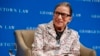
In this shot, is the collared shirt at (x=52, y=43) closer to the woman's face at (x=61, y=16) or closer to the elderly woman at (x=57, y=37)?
the elderly woman at (x=57, y=37)

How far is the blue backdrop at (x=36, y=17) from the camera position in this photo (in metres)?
3.85

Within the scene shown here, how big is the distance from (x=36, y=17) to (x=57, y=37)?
126cm

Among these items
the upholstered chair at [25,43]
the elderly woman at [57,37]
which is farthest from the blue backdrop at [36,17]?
the elderly woman at [57,37]

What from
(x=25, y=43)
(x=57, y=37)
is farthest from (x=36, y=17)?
(x=57, y=37)

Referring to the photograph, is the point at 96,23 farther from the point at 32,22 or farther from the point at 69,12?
the point at 69,12

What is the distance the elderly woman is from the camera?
2666 mm

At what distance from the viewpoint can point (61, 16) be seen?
2693 millimetres

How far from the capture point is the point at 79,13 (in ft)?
13.7

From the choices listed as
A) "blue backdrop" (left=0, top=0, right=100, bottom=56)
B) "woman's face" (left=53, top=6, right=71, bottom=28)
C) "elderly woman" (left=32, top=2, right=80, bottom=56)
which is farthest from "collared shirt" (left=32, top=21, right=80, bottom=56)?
"blue backdrop" (left=0, top=0, right=100, bottom=56)

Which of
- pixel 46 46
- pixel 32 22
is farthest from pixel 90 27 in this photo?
pixel 46 46

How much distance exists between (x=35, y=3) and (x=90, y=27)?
1101mm

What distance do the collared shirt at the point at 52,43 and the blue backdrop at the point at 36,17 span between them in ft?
3.97

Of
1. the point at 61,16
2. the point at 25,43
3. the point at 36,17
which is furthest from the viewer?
the point at 36,17

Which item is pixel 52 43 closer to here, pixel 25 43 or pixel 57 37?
pixel 57 37
